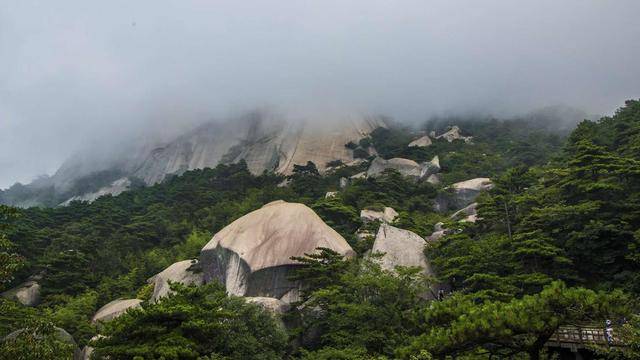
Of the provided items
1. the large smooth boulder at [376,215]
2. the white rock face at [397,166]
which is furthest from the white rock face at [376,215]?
the white rock face at [397,166]

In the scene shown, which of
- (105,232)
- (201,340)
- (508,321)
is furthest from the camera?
(105,232)

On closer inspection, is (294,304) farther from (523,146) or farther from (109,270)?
(523,146)

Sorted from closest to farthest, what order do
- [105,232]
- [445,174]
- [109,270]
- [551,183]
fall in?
[551,183] < [109,270] < [105,232] < [445,174]

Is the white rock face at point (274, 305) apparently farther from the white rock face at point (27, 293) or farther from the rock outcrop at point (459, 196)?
the rock outcrop at point (459, 196)

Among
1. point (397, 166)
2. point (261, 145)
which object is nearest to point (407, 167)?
point (397, 166)

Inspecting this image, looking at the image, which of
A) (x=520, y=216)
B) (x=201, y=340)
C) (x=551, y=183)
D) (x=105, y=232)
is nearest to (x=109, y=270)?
(x=105, y=232)

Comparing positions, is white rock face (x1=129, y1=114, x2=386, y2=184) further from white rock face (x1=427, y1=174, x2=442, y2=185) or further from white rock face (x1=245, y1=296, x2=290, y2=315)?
white rock face (x1=245, y1=296, x2=290, y2=315)

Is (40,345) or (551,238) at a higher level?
(40,345)
